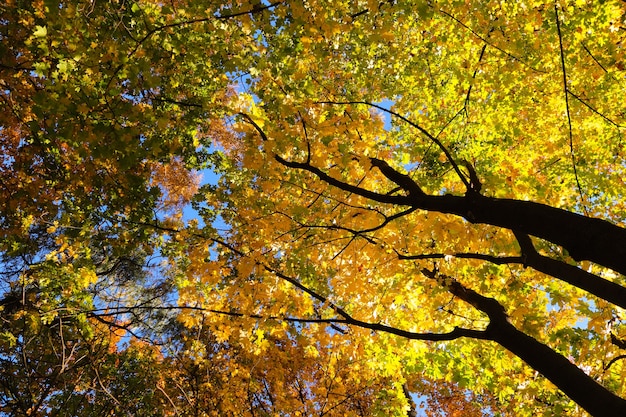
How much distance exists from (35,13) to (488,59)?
730 centimetres

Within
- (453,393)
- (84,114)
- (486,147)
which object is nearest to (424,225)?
(486,147)

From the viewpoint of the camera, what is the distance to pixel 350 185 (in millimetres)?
3510

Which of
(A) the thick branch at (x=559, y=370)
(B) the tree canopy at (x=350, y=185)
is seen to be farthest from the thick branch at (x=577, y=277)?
(A) the thick branch at (x=559, y=370)

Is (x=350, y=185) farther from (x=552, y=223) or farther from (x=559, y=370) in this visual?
(x=559, y=370)

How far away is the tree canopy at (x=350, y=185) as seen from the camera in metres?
3.87

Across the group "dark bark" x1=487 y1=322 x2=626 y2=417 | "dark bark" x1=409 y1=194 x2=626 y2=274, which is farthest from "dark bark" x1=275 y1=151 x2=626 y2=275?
"dark bark" x1=487 y1=322 x2=626 y2=417

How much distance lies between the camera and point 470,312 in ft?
23.8

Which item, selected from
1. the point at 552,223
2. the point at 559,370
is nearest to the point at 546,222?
the point at 552,223

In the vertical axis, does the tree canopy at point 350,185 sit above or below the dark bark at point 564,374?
above

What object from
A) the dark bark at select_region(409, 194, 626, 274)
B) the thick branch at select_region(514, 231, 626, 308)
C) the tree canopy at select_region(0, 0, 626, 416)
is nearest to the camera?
the dark bark at select_region(409, 194, 626, 274)

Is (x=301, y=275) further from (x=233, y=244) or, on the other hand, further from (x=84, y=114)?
(x=84, y=114)

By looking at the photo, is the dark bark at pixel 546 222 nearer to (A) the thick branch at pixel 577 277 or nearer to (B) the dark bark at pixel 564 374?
(A) the thick branch at pixel 577 277

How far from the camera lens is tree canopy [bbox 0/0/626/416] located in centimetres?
387

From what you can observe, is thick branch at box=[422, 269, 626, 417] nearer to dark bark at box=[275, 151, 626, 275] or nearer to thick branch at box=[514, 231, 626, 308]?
thick branch at box=[514, 231, 626, 308]
